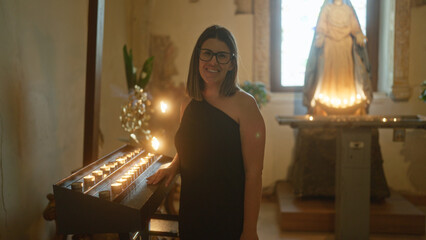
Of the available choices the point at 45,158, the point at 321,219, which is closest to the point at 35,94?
the point at 45,158

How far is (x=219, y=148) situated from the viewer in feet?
5.25

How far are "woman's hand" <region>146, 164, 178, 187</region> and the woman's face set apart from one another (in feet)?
1.66

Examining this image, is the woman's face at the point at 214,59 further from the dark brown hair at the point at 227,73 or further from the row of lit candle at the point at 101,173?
the row of lit candle at the point at 101,173

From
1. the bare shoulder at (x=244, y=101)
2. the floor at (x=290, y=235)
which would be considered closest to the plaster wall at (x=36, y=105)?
the bare shoulder at (x=244, y=101)

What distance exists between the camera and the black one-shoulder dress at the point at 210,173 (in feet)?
5.21

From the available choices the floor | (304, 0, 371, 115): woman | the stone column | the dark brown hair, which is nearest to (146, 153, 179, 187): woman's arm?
the dark brown hair

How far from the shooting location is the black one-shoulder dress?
62.5 inches

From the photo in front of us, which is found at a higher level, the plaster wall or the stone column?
the stone column

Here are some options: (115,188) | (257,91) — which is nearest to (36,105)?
(115,188)

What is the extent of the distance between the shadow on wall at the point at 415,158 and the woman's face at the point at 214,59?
4.14 m

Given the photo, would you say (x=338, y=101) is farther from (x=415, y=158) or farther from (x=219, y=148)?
(x=219, y=148)

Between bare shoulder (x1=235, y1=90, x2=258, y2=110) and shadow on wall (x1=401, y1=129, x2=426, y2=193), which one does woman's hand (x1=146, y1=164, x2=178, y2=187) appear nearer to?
bare shoulder (x1=235, y1=90, x2=258, y2=110)

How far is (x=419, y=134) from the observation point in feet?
16.2

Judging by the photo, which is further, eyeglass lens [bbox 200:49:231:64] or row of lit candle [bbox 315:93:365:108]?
row of lit candle [bbox 315:93:365:108]
